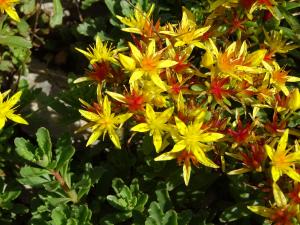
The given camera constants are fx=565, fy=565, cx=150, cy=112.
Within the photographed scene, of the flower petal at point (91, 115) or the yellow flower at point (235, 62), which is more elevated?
the yellow flower at point (235, 62)

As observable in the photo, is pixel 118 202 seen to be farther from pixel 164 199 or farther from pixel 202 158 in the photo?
pixel 202 158

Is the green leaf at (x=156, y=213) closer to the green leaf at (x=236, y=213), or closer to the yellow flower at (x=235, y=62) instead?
the green leaf at (x=236, y=213)

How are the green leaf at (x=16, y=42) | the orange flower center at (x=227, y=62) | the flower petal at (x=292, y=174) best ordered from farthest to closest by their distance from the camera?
the green leaf at (x=16, y=42) < the orange flower center at (x=227, y=62) < the flower petal at (x=292, y=174)

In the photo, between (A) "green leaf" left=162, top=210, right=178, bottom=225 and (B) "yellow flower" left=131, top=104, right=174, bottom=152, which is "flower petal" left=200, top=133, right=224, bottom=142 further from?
(A) "green leaf" left=162, top=210, right=178, bottom=225

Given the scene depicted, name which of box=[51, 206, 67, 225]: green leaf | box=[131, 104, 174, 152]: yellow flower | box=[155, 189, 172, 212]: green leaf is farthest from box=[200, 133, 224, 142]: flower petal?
box=[51, 206, 67, 225]: green leaf

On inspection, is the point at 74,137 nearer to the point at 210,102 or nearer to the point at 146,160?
the point at 146,160

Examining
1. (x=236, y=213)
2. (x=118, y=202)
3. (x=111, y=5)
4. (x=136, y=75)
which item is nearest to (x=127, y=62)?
(x=136, y=75)

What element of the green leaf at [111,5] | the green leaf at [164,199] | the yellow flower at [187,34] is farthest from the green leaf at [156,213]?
the green leaf at [111,5]

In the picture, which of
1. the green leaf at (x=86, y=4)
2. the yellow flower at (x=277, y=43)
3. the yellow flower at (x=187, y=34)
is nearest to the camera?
the yellow flower at (x=187, y=34)
